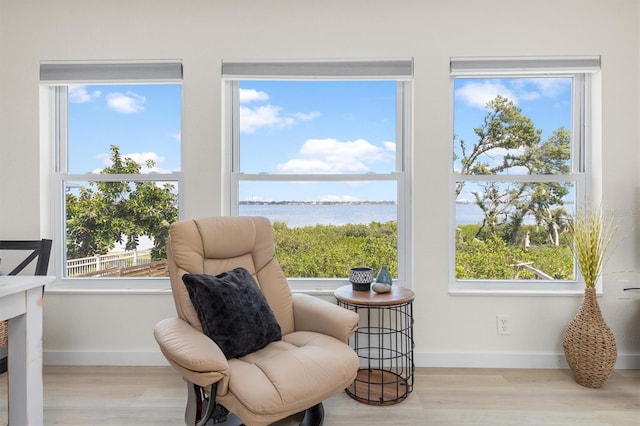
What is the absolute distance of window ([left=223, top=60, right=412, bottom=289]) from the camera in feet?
8.01

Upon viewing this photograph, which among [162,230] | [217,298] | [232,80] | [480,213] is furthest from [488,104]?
[162,230]

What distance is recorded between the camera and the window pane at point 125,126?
2.48 meters

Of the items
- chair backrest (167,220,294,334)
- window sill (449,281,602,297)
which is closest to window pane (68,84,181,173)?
chair backrest (167,220,294,334)

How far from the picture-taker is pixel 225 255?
1826mm

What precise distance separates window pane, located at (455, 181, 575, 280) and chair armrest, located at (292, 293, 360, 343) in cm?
120

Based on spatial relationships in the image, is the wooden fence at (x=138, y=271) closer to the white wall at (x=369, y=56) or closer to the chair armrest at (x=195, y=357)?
the white wall at (x=369, y=56)

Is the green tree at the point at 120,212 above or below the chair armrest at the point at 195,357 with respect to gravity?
above

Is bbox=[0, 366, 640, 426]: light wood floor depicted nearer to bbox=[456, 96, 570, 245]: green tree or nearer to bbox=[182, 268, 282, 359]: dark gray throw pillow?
bbox=[182, 268, 282, 359]: dark gray throw pillow

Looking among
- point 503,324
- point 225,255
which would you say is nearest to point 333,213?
point 225,255

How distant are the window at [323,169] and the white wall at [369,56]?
177 millimetres

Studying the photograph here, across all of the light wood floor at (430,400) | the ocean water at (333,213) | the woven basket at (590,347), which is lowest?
the light wood floor at (430,400)

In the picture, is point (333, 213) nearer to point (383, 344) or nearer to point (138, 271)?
point (383, 344)

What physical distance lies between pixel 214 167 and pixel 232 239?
72 cm

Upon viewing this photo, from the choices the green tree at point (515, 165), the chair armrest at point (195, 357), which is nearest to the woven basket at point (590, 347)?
the green tree at point (515, 165)
